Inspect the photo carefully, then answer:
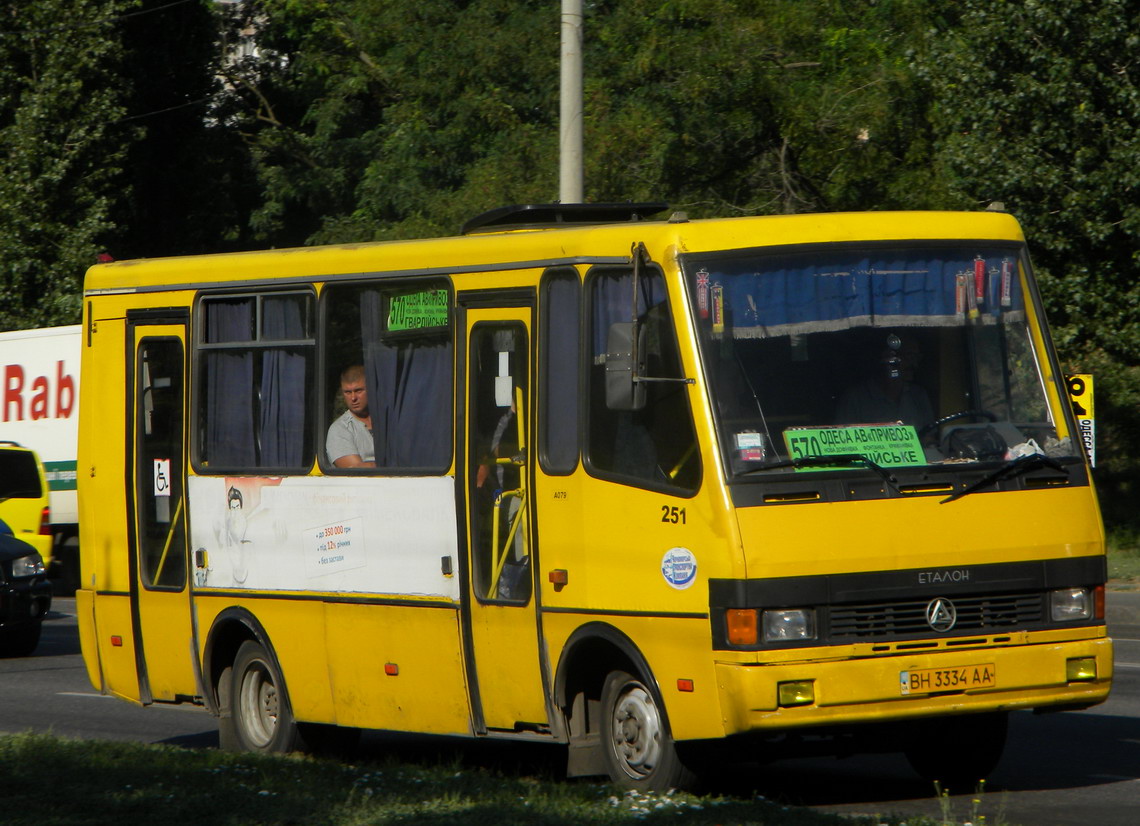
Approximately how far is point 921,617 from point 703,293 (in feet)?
5.33

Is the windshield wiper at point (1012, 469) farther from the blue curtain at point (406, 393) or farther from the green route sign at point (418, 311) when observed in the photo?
the green route sign at point (418, 311)

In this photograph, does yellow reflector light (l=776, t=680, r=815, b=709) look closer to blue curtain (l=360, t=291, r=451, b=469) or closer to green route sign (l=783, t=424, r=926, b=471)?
green route sign (l=783, t=424, r=926, b=471)

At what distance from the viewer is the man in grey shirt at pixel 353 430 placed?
9742 millimetres

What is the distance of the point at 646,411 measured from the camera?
8133mm

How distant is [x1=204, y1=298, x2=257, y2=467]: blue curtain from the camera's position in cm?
1057

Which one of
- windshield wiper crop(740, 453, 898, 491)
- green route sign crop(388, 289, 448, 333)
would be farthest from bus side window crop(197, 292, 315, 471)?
windshield wiper crop(740, 453, 898, 491)

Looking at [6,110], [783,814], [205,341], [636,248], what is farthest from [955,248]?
[6,110]

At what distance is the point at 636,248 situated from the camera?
26.6 feet

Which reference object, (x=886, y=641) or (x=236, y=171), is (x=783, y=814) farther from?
(x=236, y=171)

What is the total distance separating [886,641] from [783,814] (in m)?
0.89

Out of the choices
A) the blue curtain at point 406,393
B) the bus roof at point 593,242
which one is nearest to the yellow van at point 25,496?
the bus roof at point 593,242

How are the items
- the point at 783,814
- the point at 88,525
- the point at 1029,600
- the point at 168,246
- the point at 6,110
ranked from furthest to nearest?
the point at 168,246
the point at 6,110
the point at 88,525
the point at 1029,600
the point at 783,814

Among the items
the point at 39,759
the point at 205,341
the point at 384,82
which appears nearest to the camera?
the point at 39,759

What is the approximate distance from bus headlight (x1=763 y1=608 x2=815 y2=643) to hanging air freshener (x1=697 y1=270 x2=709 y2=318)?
4.28 feet
